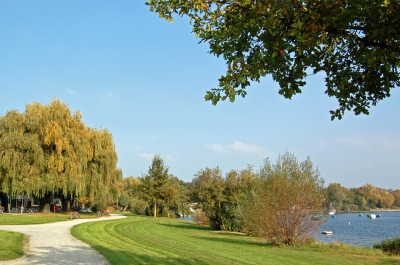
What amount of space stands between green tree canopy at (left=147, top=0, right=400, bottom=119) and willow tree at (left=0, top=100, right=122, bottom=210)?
32.0 m

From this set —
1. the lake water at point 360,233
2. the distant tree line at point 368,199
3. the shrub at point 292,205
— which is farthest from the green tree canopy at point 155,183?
the distant tree line at point 368,199

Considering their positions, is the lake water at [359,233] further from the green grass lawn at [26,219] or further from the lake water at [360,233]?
the green grass lawn at [26,219]

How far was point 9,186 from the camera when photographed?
33.5 meters

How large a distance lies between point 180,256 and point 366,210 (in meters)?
122

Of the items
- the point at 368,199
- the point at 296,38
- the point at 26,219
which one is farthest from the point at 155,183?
the point at 368,199

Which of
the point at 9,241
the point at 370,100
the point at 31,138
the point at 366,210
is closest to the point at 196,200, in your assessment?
the point at 31,138

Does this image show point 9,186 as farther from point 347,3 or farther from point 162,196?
point 347,3

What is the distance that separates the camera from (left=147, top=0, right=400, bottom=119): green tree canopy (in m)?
4.25

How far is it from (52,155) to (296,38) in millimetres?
34063

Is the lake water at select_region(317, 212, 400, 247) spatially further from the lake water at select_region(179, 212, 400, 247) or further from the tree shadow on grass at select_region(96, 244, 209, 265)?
the tree shadow on grass at select_region(96, 244, 209, 265)

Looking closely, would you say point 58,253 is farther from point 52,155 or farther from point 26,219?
point 52,155

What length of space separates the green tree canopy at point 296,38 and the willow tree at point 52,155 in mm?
32043

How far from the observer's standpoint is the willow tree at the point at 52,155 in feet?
110

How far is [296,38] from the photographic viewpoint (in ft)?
14.0
